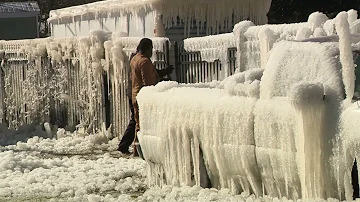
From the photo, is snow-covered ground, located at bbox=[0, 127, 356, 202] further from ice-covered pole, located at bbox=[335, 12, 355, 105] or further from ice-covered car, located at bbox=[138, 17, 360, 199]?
ice-covered pole, located at bbox=[335, 12, 355, 105]

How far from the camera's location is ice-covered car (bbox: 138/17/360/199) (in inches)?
252

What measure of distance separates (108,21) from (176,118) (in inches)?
363

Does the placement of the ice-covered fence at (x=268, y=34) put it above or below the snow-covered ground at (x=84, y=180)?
above

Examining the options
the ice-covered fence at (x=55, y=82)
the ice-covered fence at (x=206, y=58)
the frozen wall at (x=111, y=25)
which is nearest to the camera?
the ice-covered fence at (x=206, y=58)

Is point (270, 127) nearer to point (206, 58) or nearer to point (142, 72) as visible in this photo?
point (142, 72)

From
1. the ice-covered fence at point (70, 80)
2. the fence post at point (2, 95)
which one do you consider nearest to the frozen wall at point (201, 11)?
the ice-covered fence at point (70, 80)

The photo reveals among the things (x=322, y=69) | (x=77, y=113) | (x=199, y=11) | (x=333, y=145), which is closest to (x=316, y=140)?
(x=333, y=145)

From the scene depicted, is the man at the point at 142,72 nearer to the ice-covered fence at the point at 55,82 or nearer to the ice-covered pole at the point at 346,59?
the ice-covered fence at the point at 55,82

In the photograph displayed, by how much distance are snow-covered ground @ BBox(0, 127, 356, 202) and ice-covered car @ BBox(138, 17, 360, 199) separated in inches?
8.5

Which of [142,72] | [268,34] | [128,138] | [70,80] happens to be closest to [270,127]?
[268,34]

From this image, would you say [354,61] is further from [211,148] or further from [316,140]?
[211,148]

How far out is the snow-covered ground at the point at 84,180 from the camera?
8.59 metres

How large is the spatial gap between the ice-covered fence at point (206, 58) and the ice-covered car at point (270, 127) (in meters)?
2.87

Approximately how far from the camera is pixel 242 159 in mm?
7508
